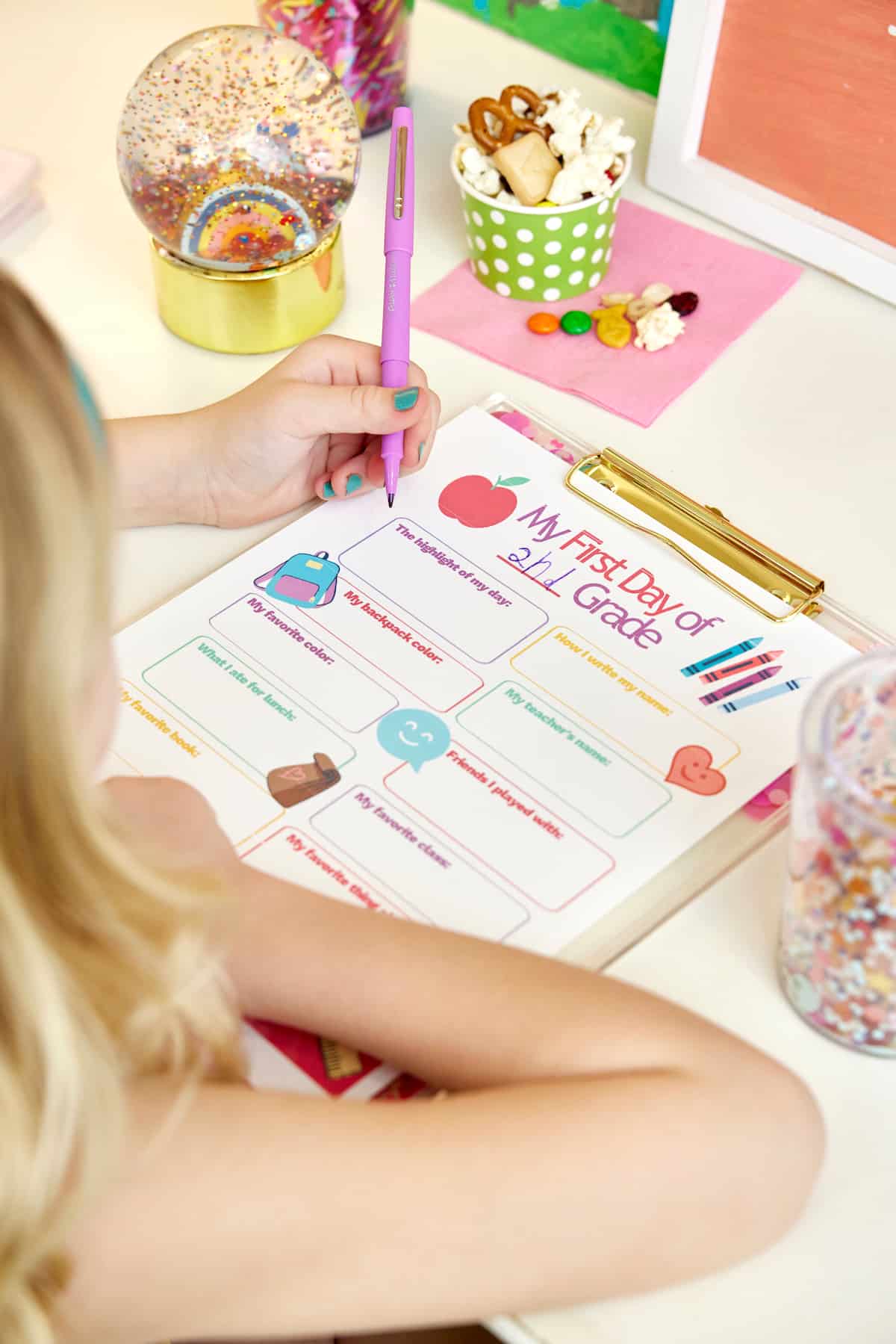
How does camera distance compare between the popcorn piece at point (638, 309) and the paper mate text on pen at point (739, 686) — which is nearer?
the paper mate text on pen at point (739, 686)

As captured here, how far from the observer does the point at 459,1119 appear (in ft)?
1.57

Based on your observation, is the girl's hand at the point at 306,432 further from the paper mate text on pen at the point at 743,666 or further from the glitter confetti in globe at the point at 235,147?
the paper mate text on pen at the point at 743,666

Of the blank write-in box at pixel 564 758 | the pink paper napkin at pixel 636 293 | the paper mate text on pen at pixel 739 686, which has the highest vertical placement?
the pink paper napkin at pixel 636 293

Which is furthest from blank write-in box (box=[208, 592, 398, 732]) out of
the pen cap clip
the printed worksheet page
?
the pen cap clip

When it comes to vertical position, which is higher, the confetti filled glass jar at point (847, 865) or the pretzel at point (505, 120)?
the pretzel at point (505, 120)

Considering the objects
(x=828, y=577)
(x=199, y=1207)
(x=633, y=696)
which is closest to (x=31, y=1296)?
(x=199, y=1207)

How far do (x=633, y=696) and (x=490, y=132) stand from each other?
0.42 meters

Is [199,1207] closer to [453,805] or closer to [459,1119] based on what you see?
[459,1119]

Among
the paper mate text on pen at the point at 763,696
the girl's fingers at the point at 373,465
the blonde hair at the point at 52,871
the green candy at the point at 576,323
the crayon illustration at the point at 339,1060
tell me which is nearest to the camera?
the blonde hair at the point at 52,871

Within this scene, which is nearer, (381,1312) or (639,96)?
(381,1312)

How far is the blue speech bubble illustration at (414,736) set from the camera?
0.63 metres

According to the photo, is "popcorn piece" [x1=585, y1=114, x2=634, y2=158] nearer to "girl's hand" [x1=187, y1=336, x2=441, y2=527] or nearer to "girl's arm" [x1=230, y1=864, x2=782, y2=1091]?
"girl's hand" [x1=187, y1=336, x2=441, y2=527]

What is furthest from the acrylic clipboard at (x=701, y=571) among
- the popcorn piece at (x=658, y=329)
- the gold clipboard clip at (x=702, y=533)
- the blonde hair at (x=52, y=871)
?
the blonde hair at (x=52, y=871)

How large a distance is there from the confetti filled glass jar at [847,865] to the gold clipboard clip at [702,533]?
6.6 inches
